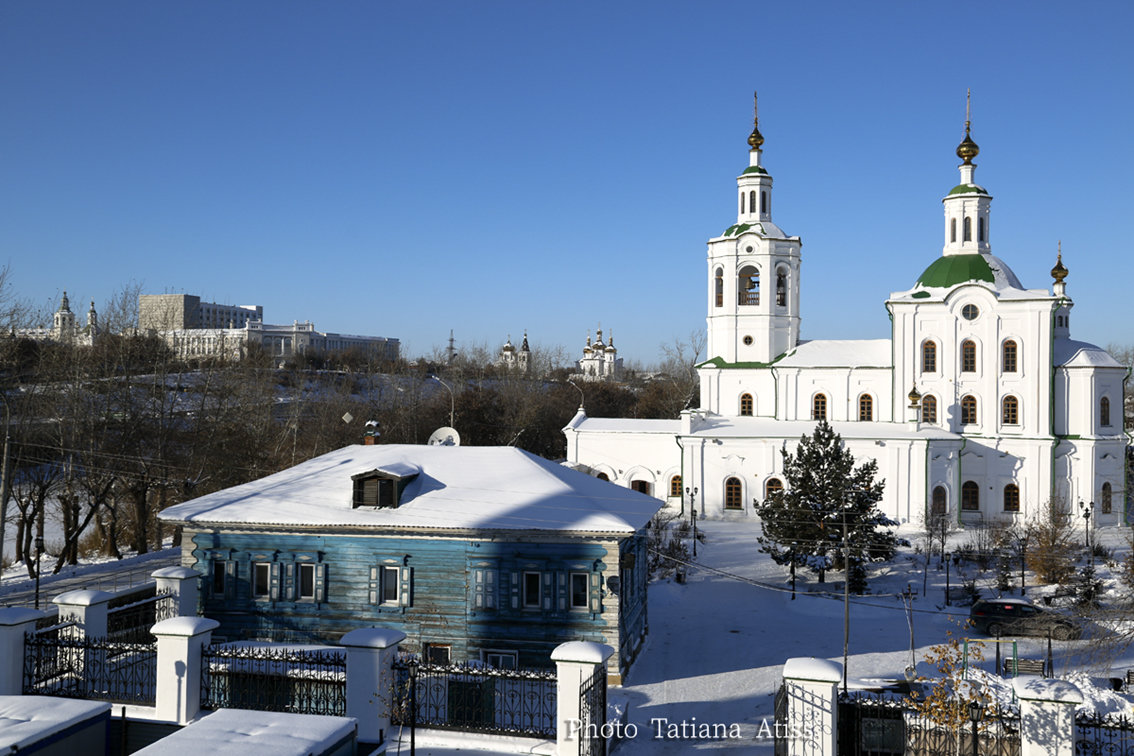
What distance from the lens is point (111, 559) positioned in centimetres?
2822

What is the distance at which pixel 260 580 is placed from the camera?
16.1 meters

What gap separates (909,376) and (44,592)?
99.6 ft

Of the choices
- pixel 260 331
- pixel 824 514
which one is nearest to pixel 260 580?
pixel 824 514

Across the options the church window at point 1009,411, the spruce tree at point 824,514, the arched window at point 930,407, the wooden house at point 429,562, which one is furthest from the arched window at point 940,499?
the wooden house at point 429,562

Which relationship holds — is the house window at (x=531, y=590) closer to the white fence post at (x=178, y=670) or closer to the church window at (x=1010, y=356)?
the white fence post at (x=178, y=670)

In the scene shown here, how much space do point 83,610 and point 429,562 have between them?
5.38 m

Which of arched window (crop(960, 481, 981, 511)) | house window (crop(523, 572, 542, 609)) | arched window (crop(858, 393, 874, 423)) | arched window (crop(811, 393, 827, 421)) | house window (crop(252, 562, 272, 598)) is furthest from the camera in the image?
arched window (crop(811, 393, 827, 421))

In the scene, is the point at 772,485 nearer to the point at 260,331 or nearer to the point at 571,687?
the point at 571,687

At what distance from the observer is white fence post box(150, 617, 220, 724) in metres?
10.3

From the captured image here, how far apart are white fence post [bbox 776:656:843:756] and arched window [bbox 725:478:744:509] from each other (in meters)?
26.5

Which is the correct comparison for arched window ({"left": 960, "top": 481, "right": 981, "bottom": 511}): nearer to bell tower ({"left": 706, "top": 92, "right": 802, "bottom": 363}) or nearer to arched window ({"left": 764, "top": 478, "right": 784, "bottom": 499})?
arched window ({"left": 764, "top": 478, "right": 784, "bottom": 499})

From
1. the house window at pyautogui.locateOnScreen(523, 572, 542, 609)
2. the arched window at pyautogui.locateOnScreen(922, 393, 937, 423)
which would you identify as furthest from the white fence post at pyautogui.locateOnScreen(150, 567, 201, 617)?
the arched window at pyautogui.locateOnScreen(922, 393, 937, 423)

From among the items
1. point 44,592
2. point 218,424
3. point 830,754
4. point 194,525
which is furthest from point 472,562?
point 218,424

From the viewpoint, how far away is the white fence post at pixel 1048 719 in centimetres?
869
